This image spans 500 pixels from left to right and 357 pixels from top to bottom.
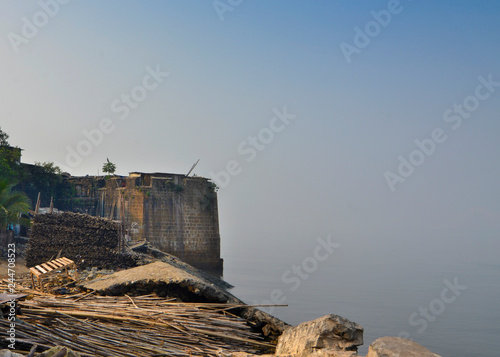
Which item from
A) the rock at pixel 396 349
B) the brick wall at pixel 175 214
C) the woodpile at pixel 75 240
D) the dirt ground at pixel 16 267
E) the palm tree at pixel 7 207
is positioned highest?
the brick wall at pixel 175 214

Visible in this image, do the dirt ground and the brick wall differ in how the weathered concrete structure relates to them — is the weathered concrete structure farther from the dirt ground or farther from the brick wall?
the dirt ground

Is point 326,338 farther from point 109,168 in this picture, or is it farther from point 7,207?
point 109,168

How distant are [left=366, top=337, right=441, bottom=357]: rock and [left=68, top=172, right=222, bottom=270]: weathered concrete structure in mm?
24733

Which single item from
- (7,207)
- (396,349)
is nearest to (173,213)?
(7,207)

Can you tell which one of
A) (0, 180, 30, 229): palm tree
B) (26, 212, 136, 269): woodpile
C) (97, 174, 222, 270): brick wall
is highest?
(97, 174, 222, 270): brick wall

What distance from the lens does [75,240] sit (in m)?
14.5

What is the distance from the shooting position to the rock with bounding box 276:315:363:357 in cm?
561

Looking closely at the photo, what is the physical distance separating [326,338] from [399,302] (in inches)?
1108

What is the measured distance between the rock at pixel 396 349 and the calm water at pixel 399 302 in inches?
543

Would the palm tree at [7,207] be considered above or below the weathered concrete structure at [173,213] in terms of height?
below

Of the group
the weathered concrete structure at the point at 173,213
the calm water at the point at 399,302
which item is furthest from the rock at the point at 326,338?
the weathered concrete structure at the point at 173,213

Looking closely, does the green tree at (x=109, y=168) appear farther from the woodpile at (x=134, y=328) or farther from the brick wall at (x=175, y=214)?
the woodpile at (x=134, y=328)

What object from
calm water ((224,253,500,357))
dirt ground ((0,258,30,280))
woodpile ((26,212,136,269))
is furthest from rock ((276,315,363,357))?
calm water ((224,253,500,357))

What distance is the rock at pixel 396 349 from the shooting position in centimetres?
438
